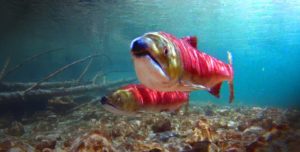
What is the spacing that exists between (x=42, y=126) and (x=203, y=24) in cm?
3051

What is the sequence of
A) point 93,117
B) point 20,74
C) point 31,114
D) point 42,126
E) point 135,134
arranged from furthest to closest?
point 20,74, point 31,114, point 93,117, point 42,126, point 135,134

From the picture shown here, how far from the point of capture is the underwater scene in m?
2.88

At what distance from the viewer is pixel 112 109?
13.6 ft

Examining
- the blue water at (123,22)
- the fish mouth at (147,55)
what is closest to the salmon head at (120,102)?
the fish mouth at (147,55)

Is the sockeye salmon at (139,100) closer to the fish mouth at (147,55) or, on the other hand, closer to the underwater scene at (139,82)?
the underwater scene at (139,82)

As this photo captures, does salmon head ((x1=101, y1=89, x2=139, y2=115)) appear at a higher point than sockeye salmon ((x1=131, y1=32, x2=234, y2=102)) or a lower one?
lower

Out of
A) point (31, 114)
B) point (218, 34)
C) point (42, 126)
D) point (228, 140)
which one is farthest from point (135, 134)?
point (218, 34)

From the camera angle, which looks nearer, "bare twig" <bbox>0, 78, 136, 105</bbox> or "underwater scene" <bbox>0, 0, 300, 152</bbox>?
"underwater scene" <bbox>0, 0, 300, 152</bbox>

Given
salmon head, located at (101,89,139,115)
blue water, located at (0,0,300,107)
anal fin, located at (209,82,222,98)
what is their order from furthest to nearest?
blue water, located at (0,0,300,107) < salmon head, located at (101,89,139,115) < anal fin, located at (209,82,222,98)

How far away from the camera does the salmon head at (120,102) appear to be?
4098 millimetres

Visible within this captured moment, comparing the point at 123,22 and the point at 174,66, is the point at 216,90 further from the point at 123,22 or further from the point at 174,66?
the point at 123,22

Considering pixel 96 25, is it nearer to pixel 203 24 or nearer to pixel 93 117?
pixel 203 24

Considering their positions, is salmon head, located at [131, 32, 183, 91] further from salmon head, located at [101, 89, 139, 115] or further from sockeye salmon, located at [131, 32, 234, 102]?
salmon head, located at [101, 89, 139, 115]

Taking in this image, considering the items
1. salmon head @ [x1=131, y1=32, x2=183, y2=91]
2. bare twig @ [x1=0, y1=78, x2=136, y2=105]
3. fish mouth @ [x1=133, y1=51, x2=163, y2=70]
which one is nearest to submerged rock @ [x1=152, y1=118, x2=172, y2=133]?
salmon head @ [x1=131, y1=32, x2=183, y2=91]
